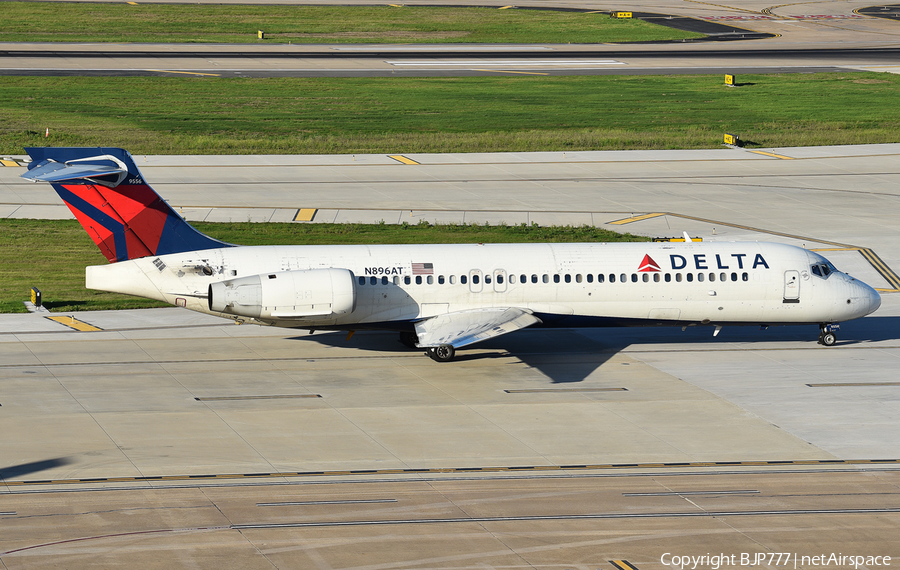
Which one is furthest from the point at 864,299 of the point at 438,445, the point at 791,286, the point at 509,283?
the point at 438,445

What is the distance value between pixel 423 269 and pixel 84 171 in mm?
10558

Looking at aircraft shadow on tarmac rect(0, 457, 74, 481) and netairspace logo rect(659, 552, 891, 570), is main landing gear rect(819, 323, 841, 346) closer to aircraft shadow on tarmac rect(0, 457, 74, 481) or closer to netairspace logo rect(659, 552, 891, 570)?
netairspace logo rect(659, 552, 891, 570)

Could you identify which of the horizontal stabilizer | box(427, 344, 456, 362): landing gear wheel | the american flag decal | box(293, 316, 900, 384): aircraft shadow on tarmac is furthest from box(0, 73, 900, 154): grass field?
box(427, 344, 456, 362): landing gear wheel

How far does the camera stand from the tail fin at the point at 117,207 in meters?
31.6

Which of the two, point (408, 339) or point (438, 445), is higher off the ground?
point (408, 339)

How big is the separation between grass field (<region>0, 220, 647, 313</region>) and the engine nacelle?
11.9 meters

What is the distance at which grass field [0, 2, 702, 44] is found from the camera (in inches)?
4158

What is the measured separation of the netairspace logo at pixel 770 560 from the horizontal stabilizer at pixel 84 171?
64.3ft

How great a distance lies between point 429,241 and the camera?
1917 inches

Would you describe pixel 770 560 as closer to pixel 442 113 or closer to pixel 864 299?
pixel 864 299

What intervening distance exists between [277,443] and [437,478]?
180 inches

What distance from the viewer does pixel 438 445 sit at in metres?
27.1

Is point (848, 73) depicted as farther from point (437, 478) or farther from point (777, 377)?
point (437, 478)

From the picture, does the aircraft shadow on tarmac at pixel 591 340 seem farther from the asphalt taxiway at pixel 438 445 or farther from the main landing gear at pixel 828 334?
the main landing gear at pixel 828 334
